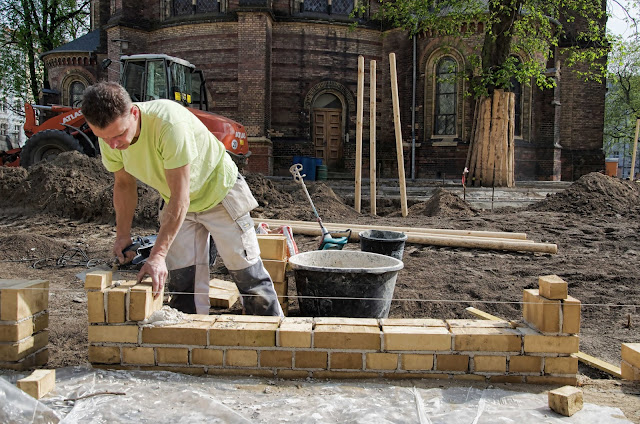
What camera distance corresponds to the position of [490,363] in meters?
2.63

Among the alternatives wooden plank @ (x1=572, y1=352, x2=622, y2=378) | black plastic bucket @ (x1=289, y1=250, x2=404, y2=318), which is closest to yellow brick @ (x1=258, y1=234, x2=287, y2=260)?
black plastic bucket @ (x1=289, y1=250, x2=404, y2=318)

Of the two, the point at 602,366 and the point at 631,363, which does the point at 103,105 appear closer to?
the point at 631,363

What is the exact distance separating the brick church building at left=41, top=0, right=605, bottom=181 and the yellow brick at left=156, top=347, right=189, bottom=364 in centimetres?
1521

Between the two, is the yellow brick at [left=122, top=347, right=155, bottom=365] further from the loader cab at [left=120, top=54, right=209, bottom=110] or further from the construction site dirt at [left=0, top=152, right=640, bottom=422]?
the loader cab at [left=120, top=54, right=209, bottom=110]

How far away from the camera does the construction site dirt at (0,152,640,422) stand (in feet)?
13.0

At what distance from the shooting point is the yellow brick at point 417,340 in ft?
8.55

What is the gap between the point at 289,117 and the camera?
733 inches

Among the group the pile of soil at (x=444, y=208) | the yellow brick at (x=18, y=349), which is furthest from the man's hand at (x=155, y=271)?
the pile of soil at (x=444, y=208)

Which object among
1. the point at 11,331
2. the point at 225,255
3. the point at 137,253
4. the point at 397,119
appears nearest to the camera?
the point at 11,331

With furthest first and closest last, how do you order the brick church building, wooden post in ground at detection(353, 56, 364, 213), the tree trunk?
1. the brick church building
2. the tree trunk
3. wooden post in ground at detection(353, 56, 364, 213)

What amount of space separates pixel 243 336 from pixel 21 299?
116 centimetres

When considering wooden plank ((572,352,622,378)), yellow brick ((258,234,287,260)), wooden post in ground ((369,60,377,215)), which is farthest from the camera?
wooden post in ground ((369,60,377,215))

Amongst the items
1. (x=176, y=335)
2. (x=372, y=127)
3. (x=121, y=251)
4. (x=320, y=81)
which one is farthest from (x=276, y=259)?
(x=320, y=81)

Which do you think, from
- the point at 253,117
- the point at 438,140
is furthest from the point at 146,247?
the point at 438,140
